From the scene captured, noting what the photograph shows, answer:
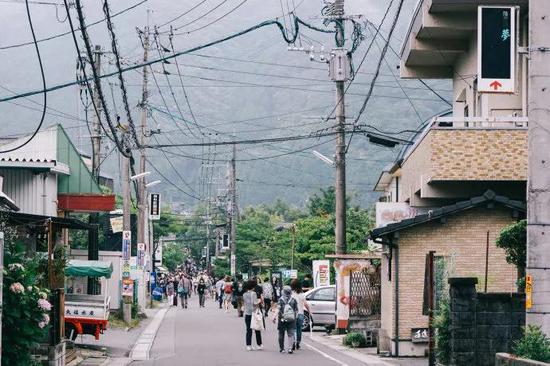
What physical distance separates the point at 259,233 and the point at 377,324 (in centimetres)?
6311

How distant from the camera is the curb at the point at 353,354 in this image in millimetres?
24672

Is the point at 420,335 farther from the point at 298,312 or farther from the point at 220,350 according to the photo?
the point at 220,350

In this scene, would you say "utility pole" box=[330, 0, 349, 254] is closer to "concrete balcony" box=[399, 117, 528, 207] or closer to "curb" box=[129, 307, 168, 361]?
"curb" box=[129, 307, 168, 361]

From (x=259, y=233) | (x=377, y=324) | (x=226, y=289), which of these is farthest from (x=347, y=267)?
(x=259, y=233)

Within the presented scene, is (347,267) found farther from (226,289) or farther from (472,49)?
(226,289)

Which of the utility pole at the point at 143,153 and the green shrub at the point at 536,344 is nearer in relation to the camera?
the green shrub at the point at 536,344

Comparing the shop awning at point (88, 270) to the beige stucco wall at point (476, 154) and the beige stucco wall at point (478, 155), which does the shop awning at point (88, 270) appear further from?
the beige stucco wall at point (478, 155)

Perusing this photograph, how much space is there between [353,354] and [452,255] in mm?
3967

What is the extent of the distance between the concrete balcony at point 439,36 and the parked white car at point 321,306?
9.39 m

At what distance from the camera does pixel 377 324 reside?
3209 cm

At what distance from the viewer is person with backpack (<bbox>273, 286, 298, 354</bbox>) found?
27.9 metres

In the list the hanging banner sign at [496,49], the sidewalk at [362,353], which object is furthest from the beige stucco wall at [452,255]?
the hanging banner sign at [496,49]

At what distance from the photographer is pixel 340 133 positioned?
3706cm

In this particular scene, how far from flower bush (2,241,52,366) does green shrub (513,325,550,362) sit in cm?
710
